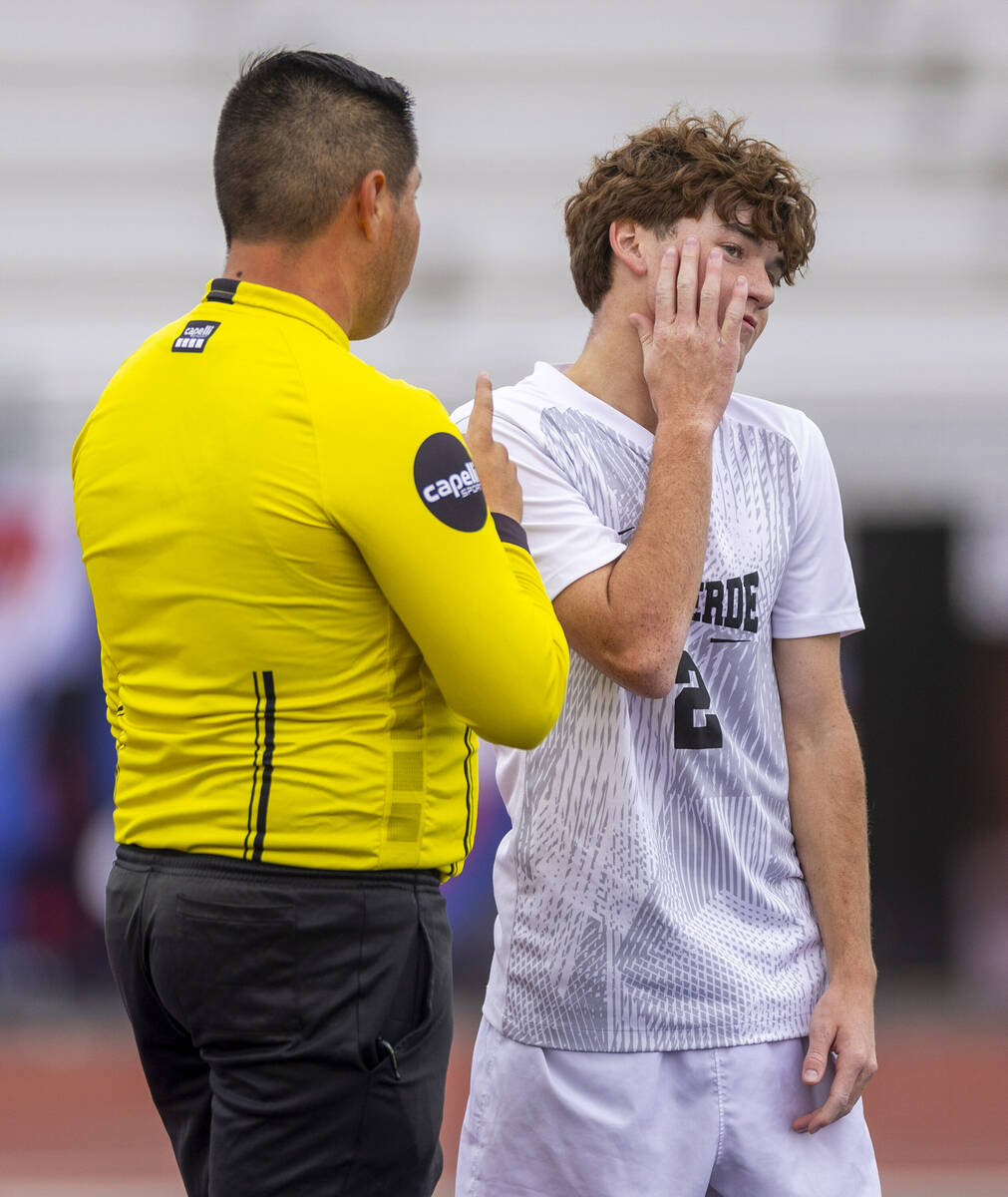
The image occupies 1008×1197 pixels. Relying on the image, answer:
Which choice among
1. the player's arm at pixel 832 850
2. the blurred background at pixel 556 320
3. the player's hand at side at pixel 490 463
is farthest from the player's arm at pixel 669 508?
the blurred background at pixel 556 320

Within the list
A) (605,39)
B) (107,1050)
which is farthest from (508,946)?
(605,39)

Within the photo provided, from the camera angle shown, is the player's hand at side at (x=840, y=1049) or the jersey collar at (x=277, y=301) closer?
the jersey collar at (x=277, y=301)

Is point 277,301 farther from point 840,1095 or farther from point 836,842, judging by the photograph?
point 840,1095

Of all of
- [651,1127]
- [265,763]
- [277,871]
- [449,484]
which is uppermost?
[449,484]

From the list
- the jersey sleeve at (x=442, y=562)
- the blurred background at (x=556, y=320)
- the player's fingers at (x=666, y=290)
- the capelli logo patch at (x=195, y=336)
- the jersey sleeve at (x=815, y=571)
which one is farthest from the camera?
the blurred background at (x=556, y=320)

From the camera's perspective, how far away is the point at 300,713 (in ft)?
5.28

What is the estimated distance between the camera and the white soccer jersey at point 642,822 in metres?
1.97

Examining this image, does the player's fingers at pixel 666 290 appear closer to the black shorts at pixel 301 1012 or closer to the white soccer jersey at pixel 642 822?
the white soccer jersey at pixel 642 822

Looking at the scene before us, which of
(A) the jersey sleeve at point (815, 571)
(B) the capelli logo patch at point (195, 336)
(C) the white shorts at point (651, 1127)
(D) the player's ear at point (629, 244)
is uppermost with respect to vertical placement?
(D) the player's ear at point (629, 244)

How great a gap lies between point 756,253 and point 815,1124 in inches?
42.5

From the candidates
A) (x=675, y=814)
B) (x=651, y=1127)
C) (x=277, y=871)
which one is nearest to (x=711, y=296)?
(x=675, y=814)

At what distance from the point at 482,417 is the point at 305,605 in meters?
0.34

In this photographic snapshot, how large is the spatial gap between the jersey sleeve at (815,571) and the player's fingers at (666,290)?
30cm

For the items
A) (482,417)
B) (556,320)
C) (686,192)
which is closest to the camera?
(482,417)
